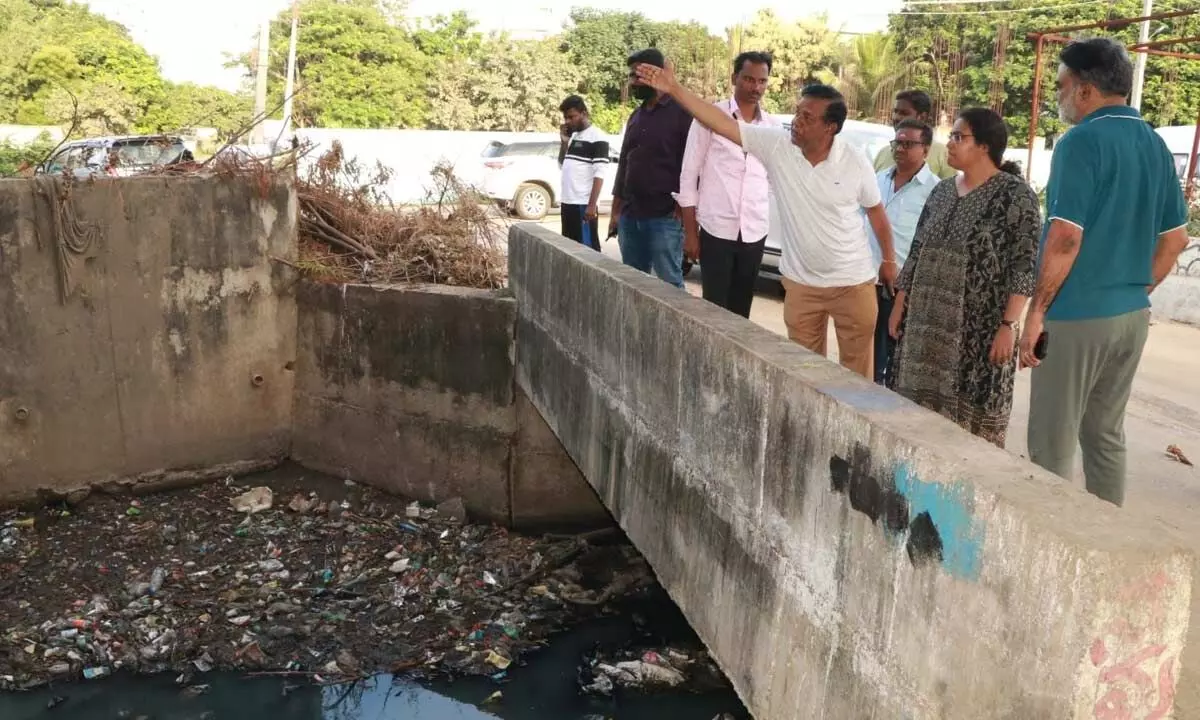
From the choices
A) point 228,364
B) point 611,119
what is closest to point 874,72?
point 611,119

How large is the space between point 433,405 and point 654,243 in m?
1.87

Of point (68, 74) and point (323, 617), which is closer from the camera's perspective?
point (323, 617)

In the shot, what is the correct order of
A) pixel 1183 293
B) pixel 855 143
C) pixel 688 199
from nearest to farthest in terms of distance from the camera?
pixel 688 199 → pixel 855 143 → pixel 1183 293

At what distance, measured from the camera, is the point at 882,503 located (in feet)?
7.46

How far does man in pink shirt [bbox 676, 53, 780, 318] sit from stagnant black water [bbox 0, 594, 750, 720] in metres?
2.01

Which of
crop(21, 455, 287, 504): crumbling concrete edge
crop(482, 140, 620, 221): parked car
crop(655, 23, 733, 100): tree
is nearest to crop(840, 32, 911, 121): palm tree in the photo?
crop(655, 23, 733, 100): tree

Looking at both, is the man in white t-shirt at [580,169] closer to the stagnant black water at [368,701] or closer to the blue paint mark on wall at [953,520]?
the stagnant black water at [368,701]

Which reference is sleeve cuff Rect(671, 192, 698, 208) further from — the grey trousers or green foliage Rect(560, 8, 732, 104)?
green foliage Rect(560, 8, 732, 104)

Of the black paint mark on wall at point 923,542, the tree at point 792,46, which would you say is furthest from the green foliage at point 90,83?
the black paint mark on wall at point 923,542

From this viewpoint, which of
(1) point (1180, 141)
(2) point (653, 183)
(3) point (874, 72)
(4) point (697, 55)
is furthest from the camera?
(4) point (697, 55)

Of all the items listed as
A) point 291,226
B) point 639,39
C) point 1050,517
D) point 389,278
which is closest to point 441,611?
point 389,278

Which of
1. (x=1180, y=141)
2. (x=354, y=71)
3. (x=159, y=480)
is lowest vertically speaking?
(x=159, y=480)

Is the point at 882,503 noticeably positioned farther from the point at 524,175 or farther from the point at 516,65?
the point at 516,65

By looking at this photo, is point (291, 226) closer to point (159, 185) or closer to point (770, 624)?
point (159, 185)
